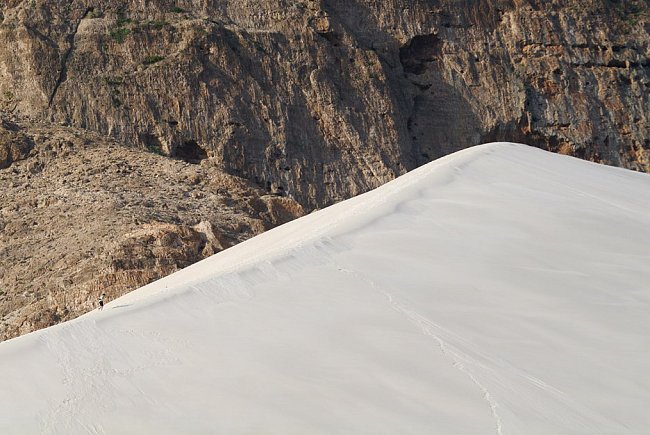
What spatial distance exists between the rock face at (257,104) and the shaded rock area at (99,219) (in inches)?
2.4

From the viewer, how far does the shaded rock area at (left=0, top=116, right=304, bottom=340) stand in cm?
2288

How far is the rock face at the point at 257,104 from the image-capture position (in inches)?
1053

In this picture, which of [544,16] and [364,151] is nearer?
[364,151]

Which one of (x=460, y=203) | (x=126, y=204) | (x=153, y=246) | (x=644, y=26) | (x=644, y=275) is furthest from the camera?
(x=644, y=26)

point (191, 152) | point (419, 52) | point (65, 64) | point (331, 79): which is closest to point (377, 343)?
point (191, 152)

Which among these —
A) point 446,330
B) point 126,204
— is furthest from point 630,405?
point 126,204

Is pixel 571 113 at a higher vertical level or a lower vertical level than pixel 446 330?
lower

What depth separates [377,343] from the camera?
9328 millimetres

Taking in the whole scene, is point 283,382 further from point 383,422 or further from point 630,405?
point 630,405

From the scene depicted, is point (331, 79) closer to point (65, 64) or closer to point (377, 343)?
point (65, 64)

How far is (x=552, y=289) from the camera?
10.8 meters

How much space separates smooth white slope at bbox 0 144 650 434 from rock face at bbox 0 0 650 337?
12088 mm

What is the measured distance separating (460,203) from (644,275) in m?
2.06

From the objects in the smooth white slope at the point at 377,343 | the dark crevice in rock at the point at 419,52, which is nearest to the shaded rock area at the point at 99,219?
the dark crevice in rock at the point at 419,52
